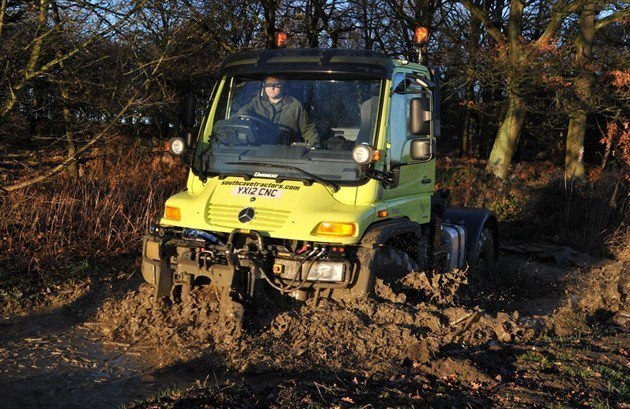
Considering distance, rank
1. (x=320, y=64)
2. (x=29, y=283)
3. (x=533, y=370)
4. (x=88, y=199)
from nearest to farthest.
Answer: (x=533, y=370) → (x=320, y=64) → (x=29, y=283) → (x=88, y=199)

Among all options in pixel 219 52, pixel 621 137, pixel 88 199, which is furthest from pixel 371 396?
pixel 621 137

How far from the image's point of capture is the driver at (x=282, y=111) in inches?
251

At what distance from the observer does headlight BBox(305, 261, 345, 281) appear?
561 centimetres

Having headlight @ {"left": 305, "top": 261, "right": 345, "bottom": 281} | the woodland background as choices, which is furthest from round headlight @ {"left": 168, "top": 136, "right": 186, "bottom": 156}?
the woodland background

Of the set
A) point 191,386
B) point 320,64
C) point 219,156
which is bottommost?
point 191,386

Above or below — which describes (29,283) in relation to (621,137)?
below

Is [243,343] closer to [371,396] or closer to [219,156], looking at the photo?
[371,396]

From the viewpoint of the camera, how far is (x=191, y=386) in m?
4.97

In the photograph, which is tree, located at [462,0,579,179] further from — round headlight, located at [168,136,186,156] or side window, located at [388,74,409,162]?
round headlight, located at [168,136,186,156]

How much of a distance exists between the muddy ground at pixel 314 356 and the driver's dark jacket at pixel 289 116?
154 cm

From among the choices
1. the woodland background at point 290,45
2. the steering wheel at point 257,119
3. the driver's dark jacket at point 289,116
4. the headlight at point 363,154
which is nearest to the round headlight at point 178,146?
the steering wheel at point 257,119

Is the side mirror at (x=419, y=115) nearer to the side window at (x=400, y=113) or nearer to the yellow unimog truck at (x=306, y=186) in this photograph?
the yellow unimog truck at (x=306, y=186)

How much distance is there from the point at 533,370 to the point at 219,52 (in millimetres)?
10372

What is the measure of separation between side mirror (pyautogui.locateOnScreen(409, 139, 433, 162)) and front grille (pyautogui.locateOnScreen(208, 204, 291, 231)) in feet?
4.75
